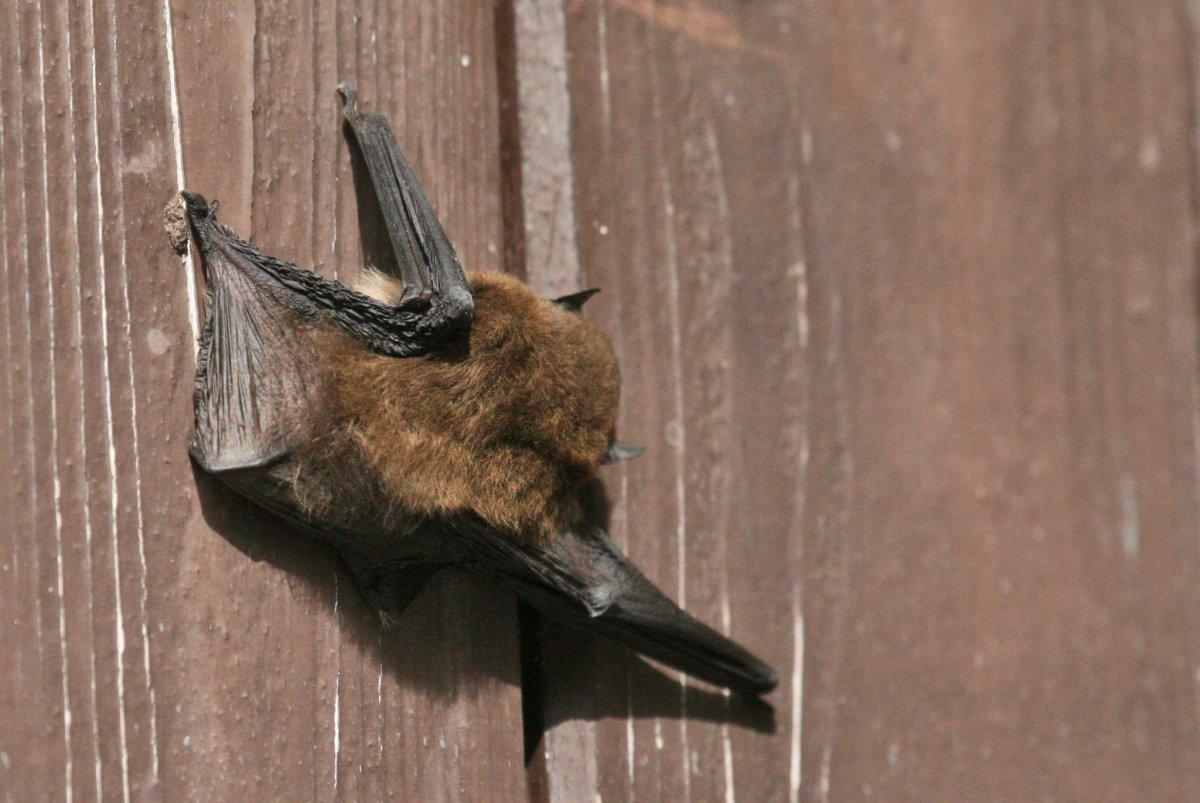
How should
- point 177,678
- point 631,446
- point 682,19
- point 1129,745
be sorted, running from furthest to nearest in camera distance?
point 1129,745 → point 682,19 → point 631,446 → point 177,678

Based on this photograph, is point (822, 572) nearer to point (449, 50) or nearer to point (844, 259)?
point (844, 259)

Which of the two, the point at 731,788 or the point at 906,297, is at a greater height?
the point at 906,297

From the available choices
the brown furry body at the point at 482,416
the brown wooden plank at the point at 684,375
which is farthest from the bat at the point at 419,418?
the brown wooden plank at the point at 684,375

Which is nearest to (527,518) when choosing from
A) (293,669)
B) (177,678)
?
(293,669)

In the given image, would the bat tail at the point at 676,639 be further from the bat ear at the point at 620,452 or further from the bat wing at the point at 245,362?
the bat wing at the point at 245,362

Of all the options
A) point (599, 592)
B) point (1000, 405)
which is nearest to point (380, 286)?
point (599, 592)

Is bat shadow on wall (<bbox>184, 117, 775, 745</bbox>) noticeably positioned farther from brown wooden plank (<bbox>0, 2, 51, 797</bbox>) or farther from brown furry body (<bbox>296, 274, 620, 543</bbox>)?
brown wooden plank (<bbox>0, 2, 51, 797</bbox>)

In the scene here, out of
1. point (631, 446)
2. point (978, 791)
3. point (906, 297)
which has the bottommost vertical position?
point (978, 791)
